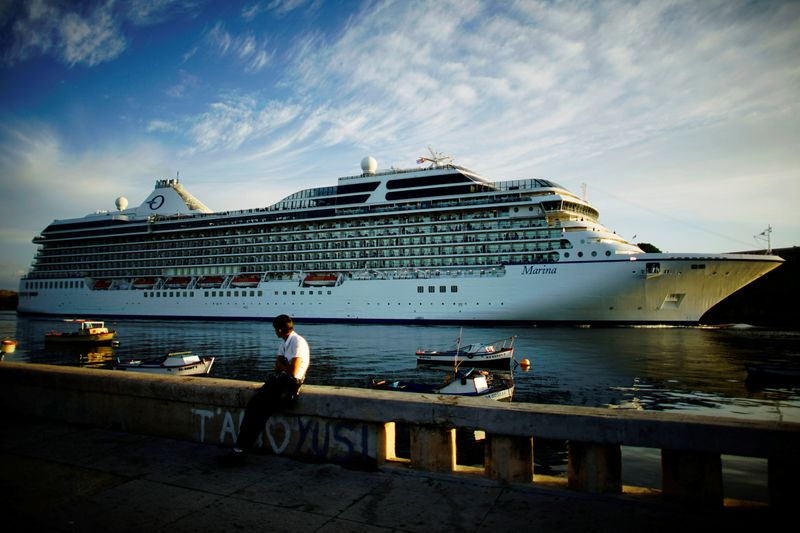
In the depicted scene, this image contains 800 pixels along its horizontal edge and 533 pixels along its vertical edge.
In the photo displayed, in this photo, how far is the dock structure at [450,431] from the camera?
13.2 feet

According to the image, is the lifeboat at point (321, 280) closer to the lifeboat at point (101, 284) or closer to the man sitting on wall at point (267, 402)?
the lifeboat at point (101, 284)

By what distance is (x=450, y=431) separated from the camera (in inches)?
196

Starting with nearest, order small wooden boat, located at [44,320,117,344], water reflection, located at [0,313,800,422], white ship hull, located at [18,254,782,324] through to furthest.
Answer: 1. water reflection, located at [0,313,800,422]
2. small wooden boat, located at [44,320,117,344]
3. white ship hull, located at [18,254,782,324]

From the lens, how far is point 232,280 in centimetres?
6600

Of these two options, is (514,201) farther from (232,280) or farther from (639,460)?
(639,460)

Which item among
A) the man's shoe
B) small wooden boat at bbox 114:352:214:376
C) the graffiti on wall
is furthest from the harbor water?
the man's shoe

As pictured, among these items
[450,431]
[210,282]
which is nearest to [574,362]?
[450,431]

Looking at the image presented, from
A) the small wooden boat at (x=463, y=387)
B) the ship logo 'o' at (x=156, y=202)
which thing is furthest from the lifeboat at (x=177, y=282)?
the small wooden boat at (x=463, y=387)

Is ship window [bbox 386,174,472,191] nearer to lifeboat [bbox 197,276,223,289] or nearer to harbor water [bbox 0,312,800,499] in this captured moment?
harbor water [bbox 0,312,800,499]

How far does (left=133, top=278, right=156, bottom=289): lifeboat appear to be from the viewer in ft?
235

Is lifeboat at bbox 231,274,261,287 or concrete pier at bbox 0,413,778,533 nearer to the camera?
concrete pier at bbox 0,413,778,533

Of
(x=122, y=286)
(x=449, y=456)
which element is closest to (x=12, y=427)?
(x=449, y=456)

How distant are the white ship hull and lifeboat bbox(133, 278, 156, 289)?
20.4 meters

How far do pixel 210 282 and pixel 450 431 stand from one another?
68063 mm
